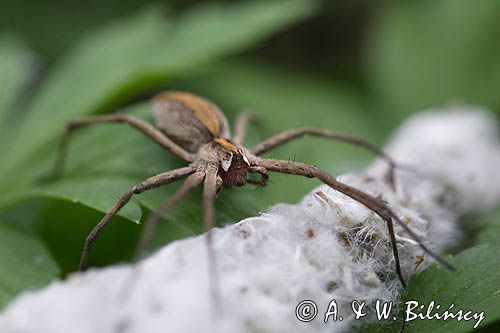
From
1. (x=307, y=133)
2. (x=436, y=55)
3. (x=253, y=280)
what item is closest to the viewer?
(x=253, y=280)

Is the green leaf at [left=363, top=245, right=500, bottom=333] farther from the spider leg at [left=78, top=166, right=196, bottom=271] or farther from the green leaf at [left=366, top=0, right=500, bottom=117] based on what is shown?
the green leaf at [left=366, top=0, right=500, bottom=117]

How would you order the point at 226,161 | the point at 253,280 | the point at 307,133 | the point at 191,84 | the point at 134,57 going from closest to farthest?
the point at 253,280 < the point at 226,161 < the point at 307,133 < the point at 134,57 < the point at 191,84

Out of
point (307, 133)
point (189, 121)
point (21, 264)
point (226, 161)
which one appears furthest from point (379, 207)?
point (21, 264)

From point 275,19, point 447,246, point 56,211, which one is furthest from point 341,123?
point 56,211

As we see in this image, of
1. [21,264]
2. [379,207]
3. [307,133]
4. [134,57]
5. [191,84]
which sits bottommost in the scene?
[379,207]

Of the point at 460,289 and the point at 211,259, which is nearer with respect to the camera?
the point at 211,259

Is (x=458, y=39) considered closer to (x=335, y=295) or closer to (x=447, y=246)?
(x=447, y=246)

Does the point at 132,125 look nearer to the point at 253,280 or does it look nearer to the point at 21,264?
the point at 21,264

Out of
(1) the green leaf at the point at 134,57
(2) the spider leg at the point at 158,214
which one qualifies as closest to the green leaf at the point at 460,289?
(2) the spider leg at the point at 158,214
